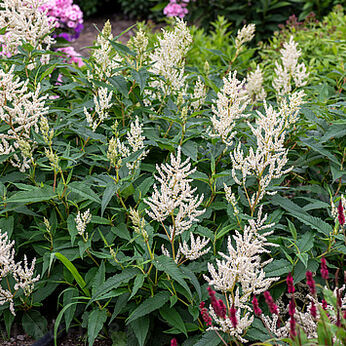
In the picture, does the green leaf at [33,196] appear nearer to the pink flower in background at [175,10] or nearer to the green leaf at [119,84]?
the green leaf at [119,84]

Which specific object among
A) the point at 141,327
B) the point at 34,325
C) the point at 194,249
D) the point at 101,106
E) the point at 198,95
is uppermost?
the point at 101,106

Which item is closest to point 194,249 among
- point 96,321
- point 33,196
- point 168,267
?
point 168,267

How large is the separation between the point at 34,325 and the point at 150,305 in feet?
2.59

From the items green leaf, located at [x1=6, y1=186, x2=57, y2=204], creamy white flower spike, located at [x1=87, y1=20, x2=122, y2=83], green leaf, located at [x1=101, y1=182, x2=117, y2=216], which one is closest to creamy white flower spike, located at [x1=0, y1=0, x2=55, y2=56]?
creamy white flower spike, located at [x1=87, y1=20, x2=122, y2=83]

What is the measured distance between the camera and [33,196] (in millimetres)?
2225

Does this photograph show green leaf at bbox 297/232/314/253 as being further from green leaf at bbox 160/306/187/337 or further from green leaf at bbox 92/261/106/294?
green leaf at bbox 92/261/106/294

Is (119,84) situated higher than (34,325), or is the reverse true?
(119,84)

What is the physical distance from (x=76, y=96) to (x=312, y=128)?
1.68 m

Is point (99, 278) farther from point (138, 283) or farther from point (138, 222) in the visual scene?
point (138, 222)

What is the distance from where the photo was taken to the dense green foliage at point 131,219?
7.19ft

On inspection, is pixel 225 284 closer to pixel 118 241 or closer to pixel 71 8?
pixel 118 241

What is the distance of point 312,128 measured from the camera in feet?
9.45

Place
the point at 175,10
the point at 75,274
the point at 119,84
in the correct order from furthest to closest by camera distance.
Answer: the point at 175,10 → the point at 119,84 → the point at 75,274

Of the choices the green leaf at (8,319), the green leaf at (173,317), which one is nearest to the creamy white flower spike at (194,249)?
the green leaf at (173,317)
